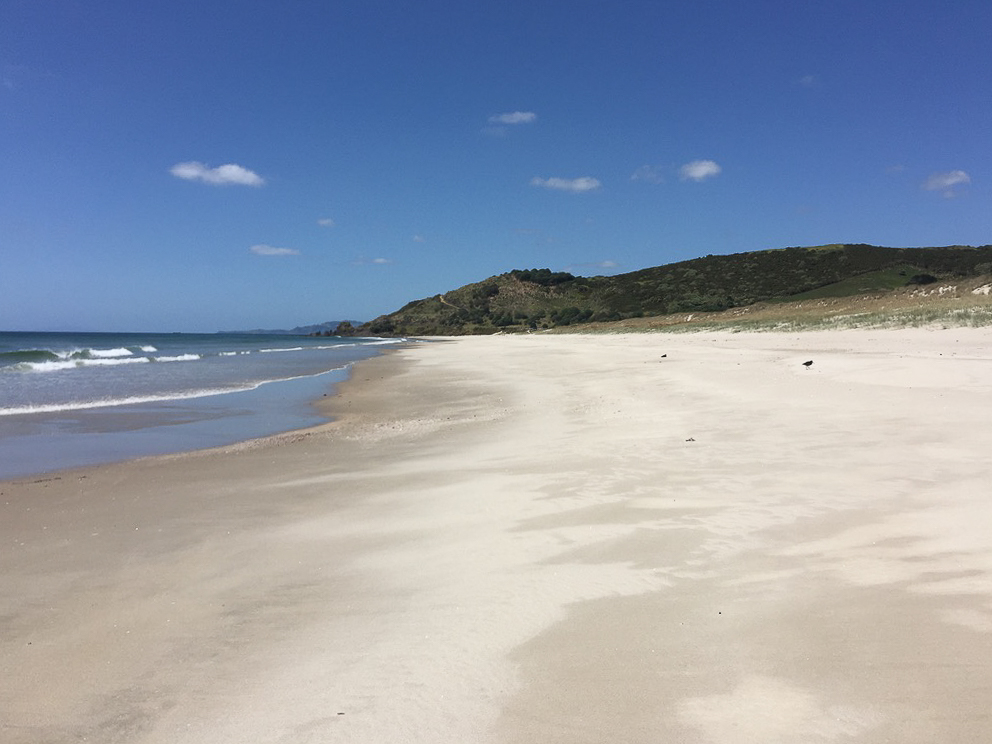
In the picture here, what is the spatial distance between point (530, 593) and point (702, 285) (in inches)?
3100

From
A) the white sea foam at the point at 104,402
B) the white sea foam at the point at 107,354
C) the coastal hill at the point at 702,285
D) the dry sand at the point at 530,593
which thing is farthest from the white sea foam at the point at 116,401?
the coastal hill at the point at 702,285

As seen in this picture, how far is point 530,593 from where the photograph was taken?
3.82 meters

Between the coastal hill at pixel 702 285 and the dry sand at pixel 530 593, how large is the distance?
49.3 m

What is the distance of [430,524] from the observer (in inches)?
211

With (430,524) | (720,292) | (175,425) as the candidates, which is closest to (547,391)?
(175,425)

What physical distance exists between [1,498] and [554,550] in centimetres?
611

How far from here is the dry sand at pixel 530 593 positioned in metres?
2.66

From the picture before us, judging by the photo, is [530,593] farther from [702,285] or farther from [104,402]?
[702,285]

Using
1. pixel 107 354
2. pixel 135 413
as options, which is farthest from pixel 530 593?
pixel 107 354

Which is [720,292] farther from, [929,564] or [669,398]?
[929,564]

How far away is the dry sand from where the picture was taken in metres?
2.66

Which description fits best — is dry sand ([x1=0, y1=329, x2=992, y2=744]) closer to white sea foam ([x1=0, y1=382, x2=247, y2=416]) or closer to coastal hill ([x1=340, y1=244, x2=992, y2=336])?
white sea foam ([x1=0, y1=382, x2=247, y2=416])

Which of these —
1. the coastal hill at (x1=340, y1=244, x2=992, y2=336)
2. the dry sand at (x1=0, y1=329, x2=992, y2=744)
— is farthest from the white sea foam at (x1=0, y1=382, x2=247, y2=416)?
the coastal hill at (x1=340, y1=244, x2=992, y2=336)

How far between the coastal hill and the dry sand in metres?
49.3
